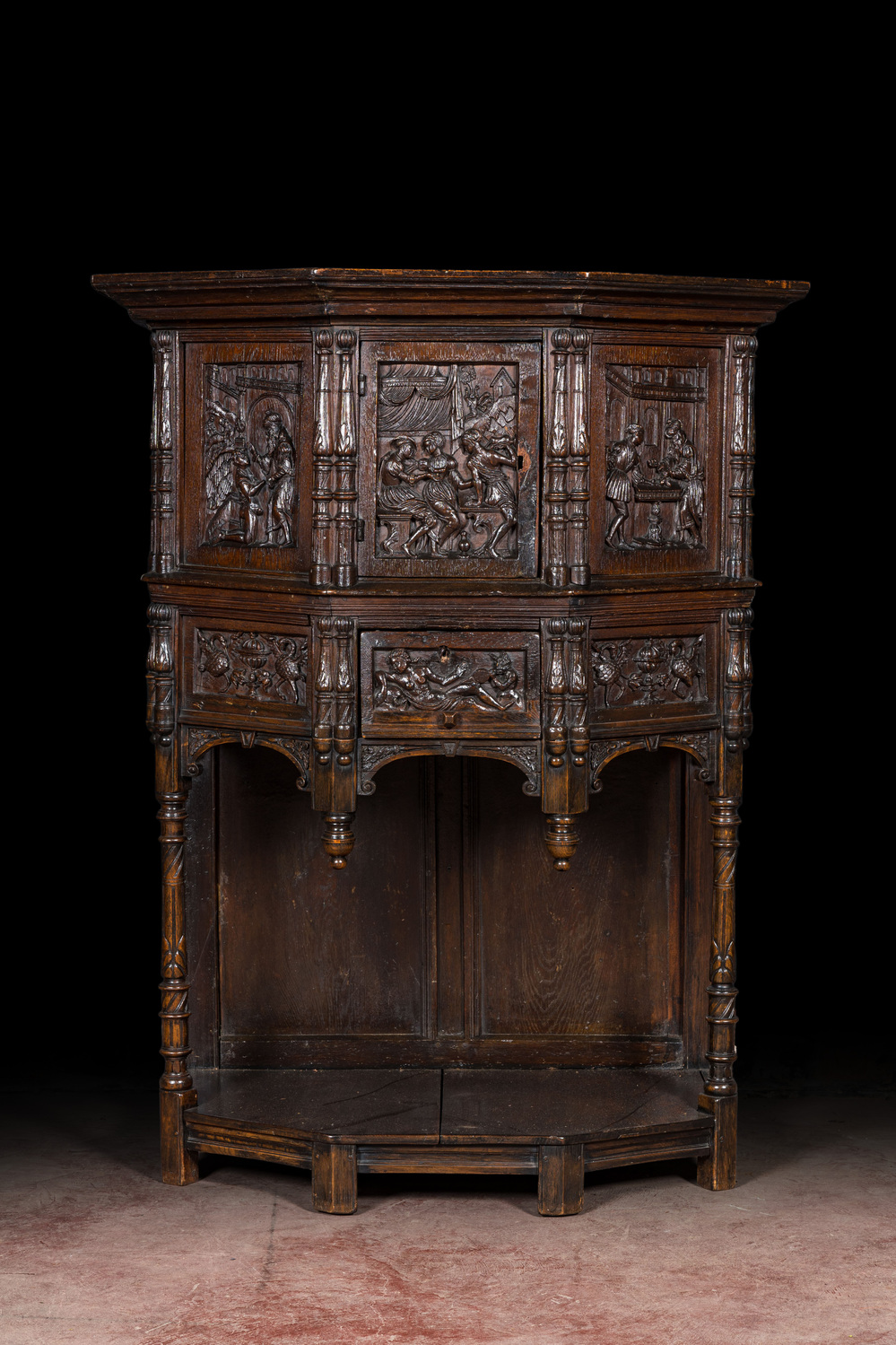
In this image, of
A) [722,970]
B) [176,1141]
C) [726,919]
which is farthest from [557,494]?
[176,1141]

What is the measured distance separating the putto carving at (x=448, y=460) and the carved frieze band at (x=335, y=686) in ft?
0.79

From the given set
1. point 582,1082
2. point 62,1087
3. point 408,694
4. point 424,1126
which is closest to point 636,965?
point 582,1082

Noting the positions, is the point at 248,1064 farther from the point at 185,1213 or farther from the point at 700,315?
the point at 700,315

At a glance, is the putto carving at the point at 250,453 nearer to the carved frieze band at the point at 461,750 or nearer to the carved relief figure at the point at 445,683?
the carved relief figure at the point at 445,683

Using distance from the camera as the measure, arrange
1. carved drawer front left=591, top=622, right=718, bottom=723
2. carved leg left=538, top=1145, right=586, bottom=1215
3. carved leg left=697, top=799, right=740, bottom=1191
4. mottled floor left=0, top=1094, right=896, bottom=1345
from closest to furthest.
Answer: mottled floor left=0, top=1094, right=896, bottom=1345 < carved drawer front left=591, top=622, right=718, bottom=723 < carved leg left=538, top=1145, right=586, bottom=1215 < carved leg left=697, top=799, right=740, bottom=1191

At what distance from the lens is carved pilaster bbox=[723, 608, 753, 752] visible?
6117 mm

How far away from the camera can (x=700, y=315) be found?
19.6 feet

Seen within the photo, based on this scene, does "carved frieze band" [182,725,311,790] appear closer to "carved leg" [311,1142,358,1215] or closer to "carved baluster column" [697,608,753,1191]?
"carved leg" [311,1142,358,1215]

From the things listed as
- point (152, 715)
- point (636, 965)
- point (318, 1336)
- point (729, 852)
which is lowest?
point (318, 1336)

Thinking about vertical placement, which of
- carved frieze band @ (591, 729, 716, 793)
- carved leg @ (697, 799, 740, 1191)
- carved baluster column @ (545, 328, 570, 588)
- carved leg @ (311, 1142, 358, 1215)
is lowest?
carved leg @ (311, 1142, 358, 1215)

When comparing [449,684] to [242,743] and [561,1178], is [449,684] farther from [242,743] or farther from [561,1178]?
[561,1178]

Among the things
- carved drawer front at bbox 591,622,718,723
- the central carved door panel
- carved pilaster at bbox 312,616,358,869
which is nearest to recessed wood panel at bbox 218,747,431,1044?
the central carved door panel

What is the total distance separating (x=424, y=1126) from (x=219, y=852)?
1108 millimetres

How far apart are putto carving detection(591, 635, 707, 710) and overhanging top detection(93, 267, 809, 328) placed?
2.86 ft
